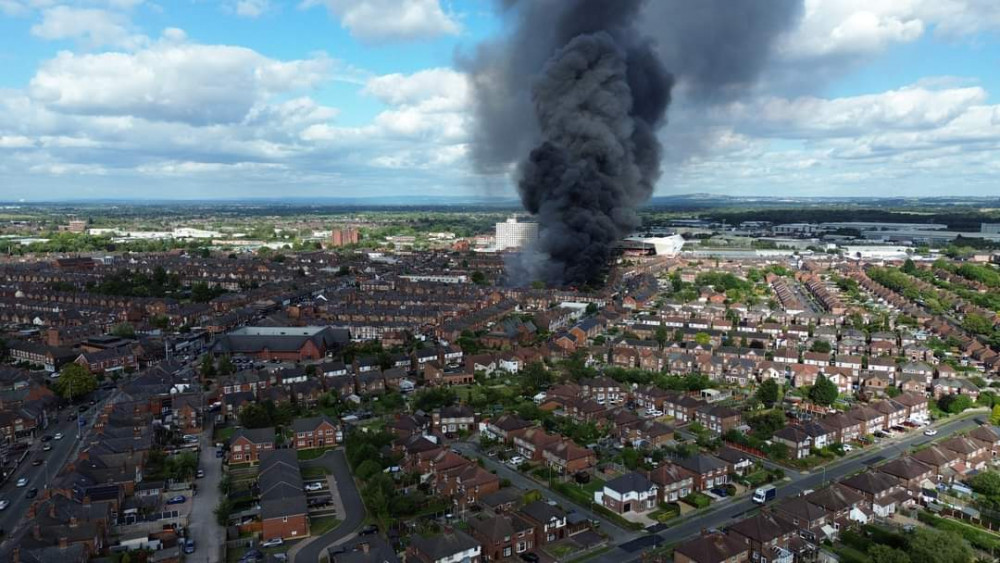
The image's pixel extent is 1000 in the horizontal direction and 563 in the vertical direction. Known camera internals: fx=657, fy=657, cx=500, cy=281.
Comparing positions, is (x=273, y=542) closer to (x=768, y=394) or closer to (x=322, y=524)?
(x=322, y=524)

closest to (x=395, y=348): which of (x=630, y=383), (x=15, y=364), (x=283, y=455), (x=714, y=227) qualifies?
(x=630, y=383)

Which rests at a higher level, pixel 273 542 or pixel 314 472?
pixel 273 542

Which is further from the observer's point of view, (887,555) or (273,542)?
(273,542)

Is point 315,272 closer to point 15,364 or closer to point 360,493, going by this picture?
point 15,364

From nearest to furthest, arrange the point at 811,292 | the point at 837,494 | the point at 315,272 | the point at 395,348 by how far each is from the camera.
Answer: the point at 837,494, the point at 395,348, the point at 811,292, the point at 315,272

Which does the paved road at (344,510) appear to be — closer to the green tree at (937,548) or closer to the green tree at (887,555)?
the green tree at (887,555)

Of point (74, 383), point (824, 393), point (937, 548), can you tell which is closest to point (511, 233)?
point (824, 393)

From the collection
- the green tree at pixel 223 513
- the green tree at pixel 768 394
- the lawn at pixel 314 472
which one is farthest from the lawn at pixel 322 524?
the green tree at pixel 768 394
